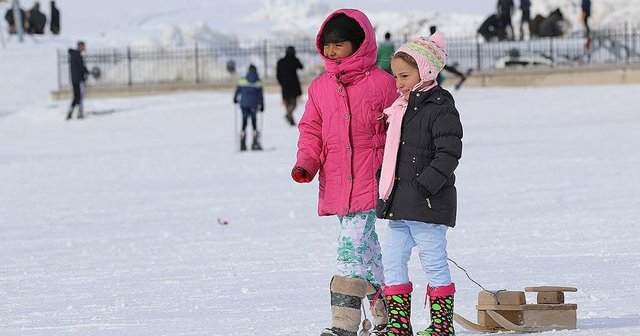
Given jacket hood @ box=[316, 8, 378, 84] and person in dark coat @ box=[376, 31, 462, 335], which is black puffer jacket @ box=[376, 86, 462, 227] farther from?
jacket hood @ box=[316, 8, 378, 84]

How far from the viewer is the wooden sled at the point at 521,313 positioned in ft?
23.3

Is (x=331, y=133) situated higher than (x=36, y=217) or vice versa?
(x=331, y=133)

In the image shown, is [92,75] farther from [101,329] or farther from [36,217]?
[101,329]

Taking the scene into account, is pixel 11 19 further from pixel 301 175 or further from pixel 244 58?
pixel 301 175

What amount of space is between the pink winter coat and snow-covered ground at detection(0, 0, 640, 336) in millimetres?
780

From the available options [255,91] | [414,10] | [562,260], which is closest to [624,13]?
[414,10]

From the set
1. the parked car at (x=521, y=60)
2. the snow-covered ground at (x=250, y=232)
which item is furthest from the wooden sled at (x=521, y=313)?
the parked car at (x=521, y=60)

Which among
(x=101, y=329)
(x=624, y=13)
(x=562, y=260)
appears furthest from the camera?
(x=624, y=13)

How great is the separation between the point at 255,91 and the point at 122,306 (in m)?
15.8

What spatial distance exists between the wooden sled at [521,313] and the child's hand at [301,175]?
35.4 inches

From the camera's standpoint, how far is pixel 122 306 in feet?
28.9

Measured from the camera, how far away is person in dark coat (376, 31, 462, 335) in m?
6.79

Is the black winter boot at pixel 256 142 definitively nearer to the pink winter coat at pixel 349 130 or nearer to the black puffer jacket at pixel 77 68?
the black puffer jacket at pixel 77 68

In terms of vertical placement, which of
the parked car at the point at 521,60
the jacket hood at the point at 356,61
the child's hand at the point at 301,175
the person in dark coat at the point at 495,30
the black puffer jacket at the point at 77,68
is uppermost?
the jacket hood at the point at 356,61
